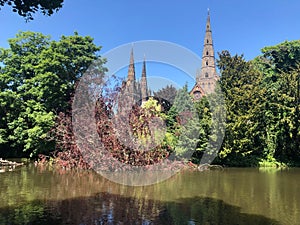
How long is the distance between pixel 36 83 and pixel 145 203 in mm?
19433

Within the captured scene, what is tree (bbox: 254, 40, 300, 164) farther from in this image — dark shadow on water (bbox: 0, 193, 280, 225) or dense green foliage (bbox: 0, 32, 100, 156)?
dark shadow on water (bbox: 0, 193, 280, 225)

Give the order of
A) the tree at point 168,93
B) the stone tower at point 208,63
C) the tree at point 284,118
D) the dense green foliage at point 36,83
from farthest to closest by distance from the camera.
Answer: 1. the stone tower at point 208,63
2. the tree at point 168,93
3. the tree at point 284,118
4. the dense green foliage at point 36,83

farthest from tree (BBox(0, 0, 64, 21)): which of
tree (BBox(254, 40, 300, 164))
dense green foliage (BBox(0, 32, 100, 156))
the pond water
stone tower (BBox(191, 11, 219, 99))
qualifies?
stone tower (BBox(191, 11, 219, 99))

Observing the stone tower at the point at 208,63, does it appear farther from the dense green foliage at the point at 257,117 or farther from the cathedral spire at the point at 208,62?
the dense green foliage at the point at 257,117

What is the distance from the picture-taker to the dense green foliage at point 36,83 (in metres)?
24.2

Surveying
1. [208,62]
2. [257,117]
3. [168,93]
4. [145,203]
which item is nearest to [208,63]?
[208,62]

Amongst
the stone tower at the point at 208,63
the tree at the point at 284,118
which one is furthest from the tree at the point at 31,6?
the stone tower at the point at 208,63

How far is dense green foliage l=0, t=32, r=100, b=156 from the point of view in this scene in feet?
79.5

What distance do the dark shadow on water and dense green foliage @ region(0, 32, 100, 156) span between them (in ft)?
48.8

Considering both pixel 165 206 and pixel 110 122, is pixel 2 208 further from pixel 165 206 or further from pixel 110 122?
pixel 165 206

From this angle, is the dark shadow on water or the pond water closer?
the dark shadow on water

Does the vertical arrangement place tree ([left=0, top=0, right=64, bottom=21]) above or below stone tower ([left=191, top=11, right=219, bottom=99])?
below

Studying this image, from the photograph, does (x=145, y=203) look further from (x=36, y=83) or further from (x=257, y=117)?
(x=36, y=83)

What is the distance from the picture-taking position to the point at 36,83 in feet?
85.0
